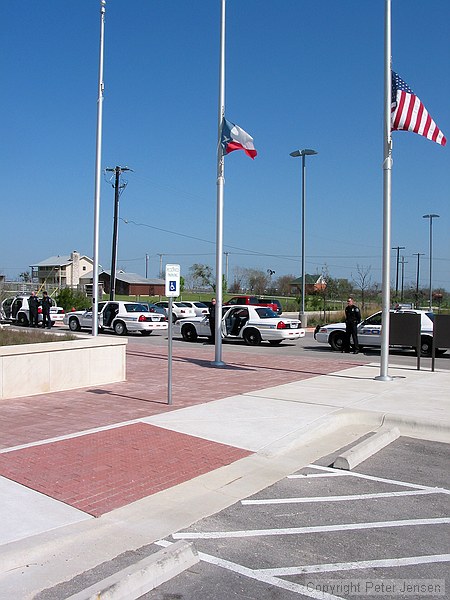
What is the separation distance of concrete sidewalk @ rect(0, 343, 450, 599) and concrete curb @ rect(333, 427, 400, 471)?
408 millimetres

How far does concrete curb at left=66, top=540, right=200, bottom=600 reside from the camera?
386 centimetres

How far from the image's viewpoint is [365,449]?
757 cm

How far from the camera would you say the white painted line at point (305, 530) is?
4945 millimetres

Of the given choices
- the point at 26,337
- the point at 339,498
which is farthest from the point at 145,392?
the point at 339,498

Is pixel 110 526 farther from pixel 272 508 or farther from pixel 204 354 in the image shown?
pixel 204 354

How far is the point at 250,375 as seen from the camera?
14.0 meters

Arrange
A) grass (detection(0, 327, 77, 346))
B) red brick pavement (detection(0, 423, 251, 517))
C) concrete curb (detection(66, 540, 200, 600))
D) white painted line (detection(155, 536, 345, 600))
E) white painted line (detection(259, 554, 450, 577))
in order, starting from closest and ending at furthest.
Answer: concrete curb (detection(66, 540, 200, 600)) < white painted line (detection(155, 536, 345, 600)) < white painted line (detection(259, 554, 450, 577)) < red brick pavement (detection(0, 423, 251, 517)) < grass (detection(0, 327, 77, 346))

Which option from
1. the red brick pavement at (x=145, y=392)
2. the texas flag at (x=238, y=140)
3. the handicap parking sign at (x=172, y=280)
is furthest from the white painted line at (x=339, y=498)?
the texas flag at (x=238, y=140)

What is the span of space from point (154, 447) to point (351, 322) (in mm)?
12875

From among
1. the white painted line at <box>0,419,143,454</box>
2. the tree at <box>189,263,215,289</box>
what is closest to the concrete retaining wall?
the white painted line at <box>0,419,143,454</box>

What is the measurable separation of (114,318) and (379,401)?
59.1 ft

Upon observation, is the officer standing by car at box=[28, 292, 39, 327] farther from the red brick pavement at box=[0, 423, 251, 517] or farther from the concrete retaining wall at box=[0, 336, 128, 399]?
the red brick pavement at box=[0, 423, 251, 517]

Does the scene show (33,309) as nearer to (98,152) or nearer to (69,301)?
(69,301)

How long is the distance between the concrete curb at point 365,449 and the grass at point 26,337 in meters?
6.58
